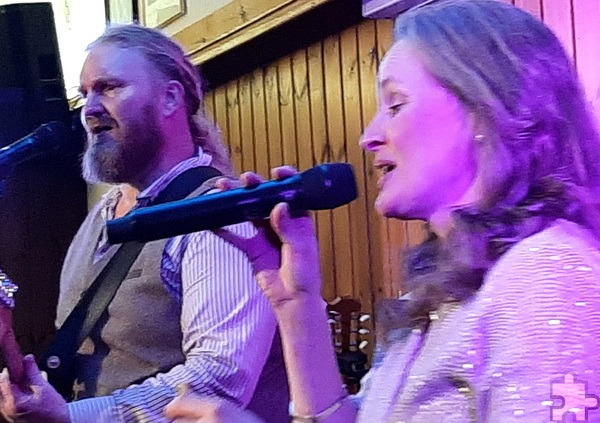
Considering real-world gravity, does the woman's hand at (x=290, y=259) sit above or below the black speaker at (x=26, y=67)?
below

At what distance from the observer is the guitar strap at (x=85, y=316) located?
5.72 ft

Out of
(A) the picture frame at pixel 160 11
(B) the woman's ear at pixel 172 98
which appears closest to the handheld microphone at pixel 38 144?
(B) the woman's ear at pixel 172 98

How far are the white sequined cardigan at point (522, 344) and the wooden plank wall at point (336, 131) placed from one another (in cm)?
168

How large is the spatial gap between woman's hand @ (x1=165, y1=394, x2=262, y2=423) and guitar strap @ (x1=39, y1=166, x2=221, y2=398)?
0.75 meters

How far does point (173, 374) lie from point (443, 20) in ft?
2.45

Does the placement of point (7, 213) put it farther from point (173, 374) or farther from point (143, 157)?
point (173, 374)

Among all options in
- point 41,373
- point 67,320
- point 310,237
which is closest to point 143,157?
point 67,320

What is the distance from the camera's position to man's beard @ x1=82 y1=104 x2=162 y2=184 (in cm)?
188

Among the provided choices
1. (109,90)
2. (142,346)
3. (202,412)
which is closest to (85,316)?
(142,346)

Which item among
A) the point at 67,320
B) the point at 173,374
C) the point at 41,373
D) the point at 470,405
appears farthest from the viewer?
the point at 67,320

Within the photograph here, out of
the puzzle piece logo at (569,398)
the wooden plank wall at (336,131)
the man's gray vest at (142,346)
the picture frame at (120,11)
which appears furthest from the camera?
the picture frame at (120,11)

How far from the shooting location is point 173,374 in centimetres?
158

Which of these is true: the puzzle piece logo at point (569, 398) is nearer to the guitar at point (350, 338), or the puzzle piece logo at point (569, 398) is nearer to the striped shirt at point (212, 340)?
the striped shirt at point (212, 340)

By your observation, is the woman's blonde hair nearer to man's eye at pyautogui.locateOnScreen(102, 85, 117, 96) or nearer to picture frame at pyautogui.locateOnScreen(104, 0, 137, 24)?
man's eye at pyautogui.locateOnScreen(102, 85, 117, 96)
